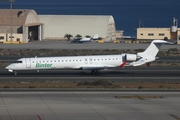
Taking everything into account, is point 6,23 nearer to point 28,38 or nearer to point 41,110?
point 28,38

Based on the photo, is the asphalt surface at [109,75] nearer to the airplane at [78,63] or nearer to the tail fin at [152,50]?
the airplane at [78,63]

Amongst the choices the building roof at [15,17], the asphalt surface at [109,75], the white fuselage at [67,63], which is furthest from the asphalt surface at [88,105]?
the building roof at [15,17]

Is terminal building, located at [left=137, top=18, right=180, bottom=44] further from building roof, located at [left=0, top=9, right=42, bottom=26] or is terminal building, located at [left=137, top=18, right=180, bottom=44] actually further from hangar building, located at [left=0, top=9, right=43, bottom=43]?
building roof, located at [left=0, top=9, right=42, bottom=26]

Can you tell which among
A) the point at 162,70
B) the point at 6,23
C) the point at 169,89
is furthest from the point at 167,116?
the point at 6,23

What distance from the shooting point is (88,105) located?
1489 inches

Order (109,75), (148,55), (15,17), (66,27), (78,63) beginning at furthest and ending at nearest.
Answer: (66,27), (15,17), (148,55), (78,63), (109,75)

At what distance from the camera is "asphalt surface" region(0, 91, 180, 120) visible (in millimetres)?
33719

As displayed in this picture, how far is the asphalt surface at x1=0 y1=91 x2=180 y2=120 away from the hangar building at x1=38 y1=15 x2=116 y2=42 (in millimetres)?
88455

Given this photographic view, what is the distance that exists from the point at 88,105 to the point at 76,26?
9645 cm

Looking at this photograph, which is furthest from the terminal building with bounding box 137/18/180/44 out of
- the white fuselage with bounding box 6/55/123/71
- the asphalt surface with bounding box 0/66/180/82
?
the white fuselage with bounding box 6/55/123/71

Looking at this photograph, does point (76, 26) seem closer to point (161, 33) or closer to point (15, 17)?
point (15, 17)

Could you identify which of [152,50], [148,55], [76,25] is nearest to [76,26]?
[76,25]

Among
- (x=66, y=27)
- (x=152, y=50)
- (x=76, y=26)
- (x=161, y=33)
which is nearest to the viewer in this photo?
(x=152, y=50)

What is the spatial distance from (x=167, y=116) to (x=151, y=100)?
637 centimetres
